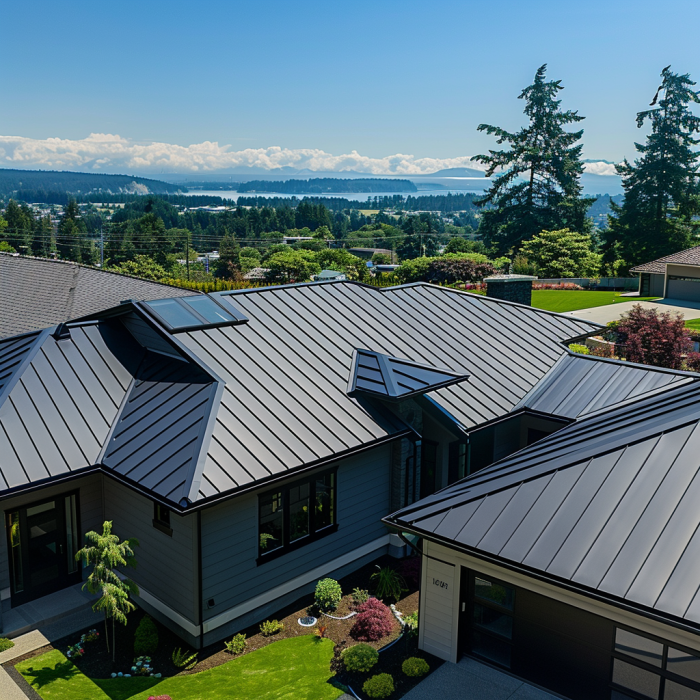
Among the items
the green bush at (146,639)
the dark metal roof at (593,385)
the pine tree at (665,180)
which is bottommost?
the green bush at (146,639)

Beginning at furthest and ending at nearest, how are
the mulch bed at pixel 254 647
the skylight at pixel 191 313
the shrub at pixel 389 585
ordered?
the skylight at pixel 191 313
the shrub at pixel 389 585
the mulch bed at pixel 254 647

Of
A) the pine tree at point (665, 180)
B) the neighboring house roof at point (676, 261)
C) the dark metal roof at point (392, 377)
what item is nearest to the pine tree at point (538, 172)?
the pine tree at point (665, 180)

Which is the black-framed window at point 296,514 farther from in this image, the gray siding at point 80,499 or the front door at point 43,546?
the front door at point 43,546

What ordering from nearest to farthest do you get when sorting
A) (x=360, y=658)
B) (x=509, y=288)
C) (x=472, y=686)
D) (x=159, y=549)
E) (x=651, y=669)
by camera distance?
(x=651, y=669)
(x=472, y=686)
(x=360, y=658)
(x=159, y=549)
(x=509, y=288)

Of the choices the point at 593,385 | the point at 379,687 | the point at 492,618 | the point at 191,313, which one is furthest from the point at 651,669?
the point at 191,313

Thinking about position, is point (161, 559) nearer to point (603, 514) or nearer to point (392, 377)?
point (392, 377)

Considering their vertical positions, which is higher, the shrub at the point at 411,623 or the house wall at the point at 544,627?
the house wall at the point at 544,627

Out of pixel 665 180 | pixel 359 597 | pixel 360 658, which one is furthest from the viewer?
pixel 665 180
